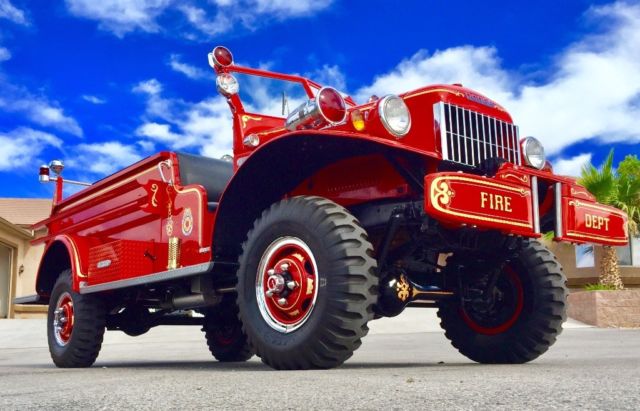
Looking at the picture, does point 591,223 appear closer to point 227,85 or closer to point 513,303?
point 513,303

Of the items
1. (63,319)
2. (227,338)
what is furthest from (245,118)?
(63,319)

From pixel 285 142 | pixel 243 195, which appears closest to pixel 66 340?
pixel 243 195

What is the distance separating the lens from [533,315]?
5188 millimetres

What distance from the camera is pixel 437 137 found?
457 centimetres

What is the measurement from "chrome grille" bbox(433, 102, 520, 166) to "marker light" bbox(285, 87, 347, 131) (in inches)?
24.7

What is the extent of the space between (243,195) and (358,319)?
161 centimetres

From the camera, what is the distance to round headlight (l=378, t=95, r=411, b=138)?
14.2 ft

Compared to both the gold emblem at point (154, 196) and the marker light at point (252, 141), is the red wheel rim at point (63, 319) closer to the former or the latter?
the gold emblem at point (154, 196)

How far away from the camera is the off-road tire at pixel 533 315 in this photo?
516cm

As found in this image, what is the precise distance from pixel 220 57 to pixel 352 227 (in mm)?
2697

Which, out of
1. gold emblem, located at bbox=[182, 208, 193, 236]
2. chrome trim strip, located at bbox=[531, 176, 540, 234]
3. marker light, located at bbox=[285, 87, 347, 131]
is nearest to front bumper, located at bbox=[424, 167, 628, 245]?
chrome trim strip, located at bbox=[531, 176, 540, 234]

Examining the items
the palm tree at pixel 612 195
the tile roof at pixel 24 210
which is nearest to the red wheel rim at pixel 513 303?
the palm tree at pixel 612 195

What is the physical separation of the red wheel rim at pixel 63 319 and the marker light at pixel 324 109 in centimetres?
359

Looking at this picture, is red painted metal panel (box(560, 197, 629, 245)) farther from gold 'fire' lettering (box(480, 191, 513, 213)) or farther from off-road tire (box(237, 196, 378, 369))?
off-road tire (box(237, 196, 378, 369))
